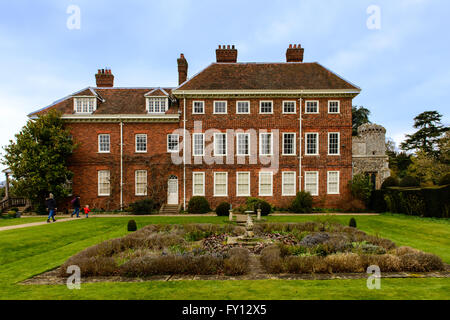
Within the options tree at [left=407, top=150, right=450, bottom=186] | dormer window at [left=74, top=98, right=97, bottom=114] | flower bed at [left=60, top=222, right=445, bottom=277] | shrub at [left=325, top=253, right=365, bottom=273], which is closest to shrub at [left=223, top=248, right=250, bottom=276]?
flower bed at [left=60, top=222, right=445, bottom=277]

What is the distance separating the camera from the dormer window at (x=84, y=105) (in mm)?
24078

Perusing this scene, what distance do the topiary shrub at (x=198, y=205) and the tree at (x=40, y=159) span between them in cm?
1017

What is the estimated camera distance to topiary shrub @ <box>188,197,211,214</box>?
21.5 meters

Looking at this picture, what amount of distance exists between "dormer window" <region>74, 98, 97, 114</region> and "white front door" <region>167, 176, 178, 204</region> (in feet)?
31.1

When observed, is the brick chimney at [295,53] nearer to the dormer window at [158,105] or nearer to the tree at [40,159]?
the dormer window at [158,105]

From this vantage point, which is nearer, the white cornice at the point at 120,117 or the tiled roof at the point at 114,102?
the white cornice at the point at 120,117

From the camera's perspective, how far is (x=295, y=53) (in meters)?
25.8

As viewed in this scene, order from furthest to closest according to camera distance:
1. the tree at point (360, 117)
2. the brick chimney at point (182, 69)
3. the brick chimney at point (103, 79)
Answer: the tree at point (360, 117)
the brick chimney at point (103, 79)
the brick chimney at point (182, 69)

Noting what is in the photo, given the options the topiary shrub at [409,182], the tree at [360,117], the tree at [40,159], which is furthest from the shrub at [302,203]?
the tree at [360,117]

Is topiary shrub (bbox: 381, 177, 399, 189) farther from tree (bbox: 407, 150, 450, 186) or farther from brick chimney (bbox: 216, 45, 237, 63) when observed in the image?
brick chimney (bbox: 216, 45, 237, 63)
